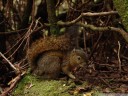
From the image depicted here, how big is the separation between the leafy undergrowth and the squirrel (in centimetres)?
13

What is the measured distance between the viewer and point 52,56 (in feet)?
16.3

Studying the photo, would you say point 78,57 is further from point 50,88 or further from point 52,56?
point 50,88

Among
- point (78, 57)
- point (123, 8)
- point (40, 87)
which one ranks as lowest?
point (40, 87)

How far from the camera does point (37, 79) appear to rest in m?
5.02

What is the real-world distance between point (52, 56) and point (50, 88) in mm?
495

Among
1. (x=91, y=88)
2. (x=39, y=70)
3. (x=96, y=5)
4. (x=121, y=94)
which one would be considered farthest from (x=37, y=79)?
(x=96, y=5)

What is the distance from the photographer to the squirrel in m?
4.95

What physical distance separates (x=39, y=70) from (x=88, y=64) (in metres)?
0.74

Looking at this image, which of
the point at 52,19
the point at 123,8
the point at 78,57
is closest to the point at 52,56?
the point at 78,57

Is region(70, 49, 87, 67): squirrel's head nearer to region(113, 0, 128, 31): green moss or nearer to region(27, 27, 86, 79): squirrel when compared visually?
region(27, 27, 86, 79): squirrel

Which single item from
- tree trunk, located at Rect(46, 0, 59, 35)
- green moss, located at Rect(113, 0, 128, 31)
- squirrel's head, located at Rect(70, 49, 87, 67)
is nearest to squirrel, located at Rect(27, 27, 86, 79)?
squirrel's head, located at Rect(70, 49, 87, 67)

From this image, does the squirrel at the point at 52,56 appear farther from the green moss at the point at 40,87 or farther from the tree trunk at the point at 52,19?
the tree trunk at the point at 52,19

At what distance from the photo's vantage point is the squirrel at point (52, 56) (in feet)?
16.3

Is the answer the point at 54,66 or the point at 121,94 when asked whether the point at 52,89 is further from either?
the point at 121,94
